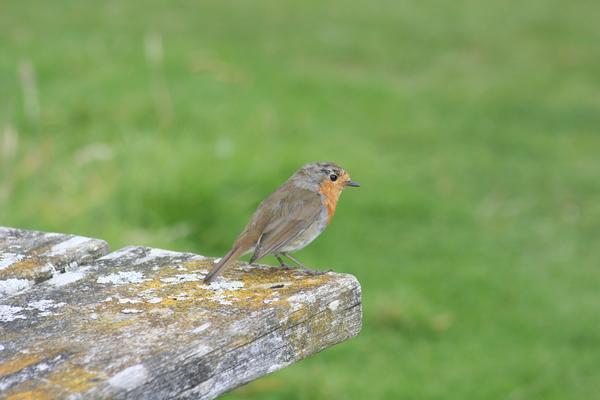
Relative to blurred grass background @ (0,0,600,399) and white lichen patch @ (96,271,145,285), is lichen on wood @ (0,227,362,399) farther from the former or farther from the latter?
blurred grass background @ (0,0,600,399)

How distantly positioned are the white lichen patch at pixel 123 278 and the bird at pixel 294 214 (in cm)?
87

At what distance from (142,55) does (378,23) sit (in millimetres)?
3825

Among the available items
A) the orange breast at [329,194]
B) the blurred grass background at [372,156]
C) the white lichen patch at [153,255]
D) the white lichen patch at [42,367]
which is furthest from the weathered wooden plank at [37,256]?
the blurred grass background at [372,156]

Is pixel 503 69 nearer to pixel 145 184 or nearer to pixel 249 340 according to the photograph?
pixel 145 184

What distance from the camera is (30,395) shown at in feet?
5.71

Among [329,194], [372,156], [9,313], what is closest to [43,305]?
[9,313]

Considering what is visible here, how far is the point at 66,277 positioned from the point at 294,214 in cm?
133

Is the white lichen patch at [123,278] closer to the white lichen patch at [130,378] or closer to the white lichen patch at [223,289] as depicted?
the white lichen patch at [223,289]

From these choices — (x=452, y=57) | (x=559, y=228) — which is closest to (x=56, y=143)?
(x=559, y=228)

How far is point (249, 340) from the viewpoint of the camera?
6.73ft

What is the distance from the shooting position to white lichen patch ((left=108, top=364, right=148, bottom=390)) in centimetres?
178

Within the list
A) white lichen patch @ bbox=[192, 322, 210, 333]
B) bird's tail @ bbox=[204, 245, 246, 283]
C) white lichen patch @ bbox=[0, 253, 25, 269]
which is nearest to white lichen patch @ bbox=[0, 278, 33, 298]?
white lichen patch @ bbox=[0, 253, 25, 269]

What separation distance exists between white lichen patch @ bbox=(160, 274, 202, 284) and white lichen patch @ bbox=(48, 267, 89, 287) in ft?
0.64

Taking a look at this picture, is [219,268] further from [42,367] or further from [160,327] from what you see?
[42,367]
